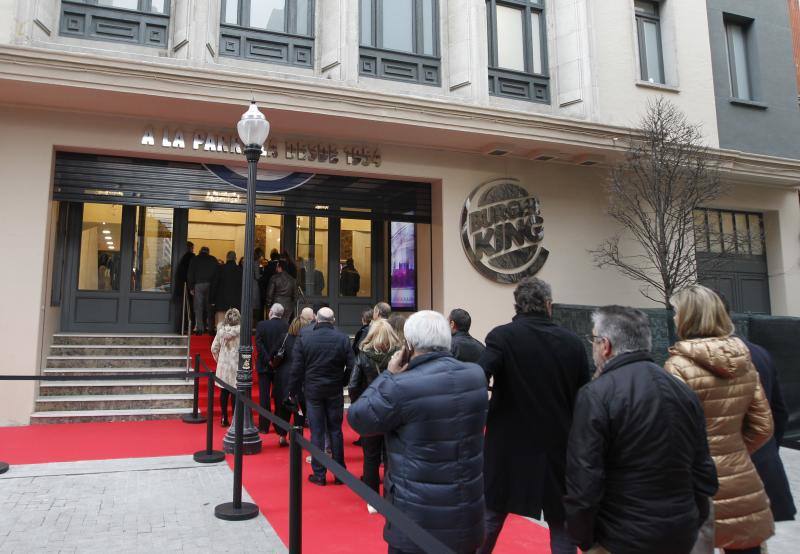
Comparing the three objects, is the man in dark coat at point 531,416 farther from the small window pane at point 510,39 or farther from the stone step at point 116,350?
the small window pane at point 510,39

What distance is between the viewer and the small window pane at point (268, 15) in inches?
423

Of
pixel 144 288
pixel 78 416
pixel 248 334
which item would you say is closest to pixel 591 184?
pixel 248 334

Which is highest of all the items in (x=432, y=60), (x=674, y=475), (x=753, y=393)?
(x=432, y=60)

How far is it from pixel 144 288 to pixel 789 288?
646 inches

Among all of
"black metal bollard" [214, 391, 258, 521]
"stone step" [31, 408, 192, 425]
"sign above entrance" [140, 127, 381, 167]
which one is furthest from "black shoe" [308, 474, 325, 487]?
"sign above entrance" [140, 127, 381, 167]

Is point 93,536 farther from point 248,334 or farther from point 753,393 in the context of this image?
point 753,393

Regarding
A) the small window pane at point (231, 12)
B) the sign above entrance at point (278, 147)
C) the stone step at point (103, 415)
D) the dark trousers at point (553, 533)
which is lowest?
the stone step at point (103, 415)

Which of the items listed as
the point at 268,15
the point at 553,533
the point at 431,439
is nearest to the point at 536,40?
the point at 268,15

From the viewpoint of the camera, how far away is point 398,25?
11688 mm

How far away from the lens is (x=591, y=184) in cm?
1306

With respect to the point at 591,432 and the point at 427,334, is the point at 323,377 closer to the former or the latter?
the point at 427,334

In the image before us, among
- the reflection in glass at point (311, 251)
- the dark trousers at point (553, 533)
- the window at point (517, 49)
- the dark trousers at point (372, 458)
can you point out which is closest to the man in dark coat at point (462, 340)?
the dark trousers at point (372, 458)

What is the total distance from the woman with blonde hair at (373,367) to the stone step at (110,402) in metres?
4.92

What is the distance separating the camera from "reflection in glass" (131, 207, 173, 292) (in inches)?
486
